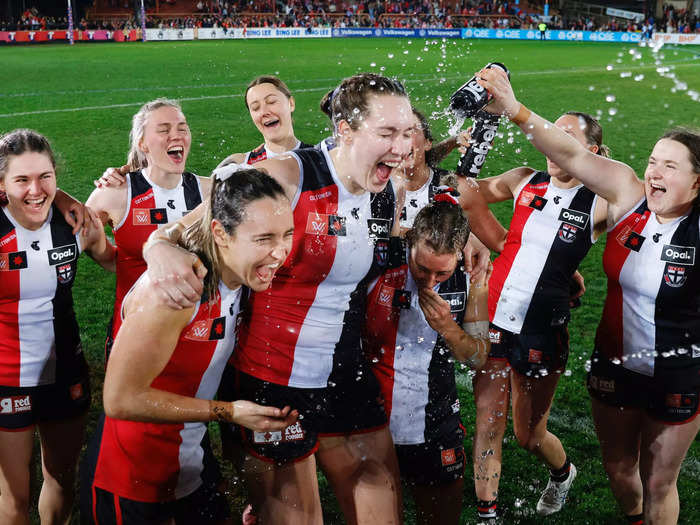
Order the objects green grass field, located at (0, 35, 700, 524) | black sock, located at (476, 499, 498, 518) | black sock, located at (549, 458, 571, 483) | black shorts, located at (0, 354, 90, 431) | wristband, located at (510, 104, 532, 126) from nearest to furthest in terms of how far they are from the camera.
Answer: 1. wristband, located at (510, 104, 532, 126)
2. black shorts, located at (0, 354, 90, 431)
3. black sock, located at (476, 499, 498, 518)
4. black sock, located at (549, 458, 571, 483)
5. green grass field, located at (0, 35, 700, 524)

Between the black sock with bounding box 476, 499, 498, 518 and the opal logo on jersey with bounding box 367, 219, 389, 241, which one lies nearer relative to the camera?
the opal logo on jersey with bounding box 367, 219, 389, 241

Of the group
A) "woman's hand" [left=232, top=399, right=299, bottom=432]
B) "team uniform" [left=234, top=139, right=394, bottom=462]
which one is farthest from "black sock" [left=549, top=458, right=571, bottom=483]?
"woman's hand" [left=232, top=399, right=299, bottom=432]

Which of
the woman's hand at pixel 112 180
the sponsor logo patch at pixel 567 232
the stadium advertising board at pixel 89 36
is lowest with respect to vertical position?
the sponsor logo patch at pixel 567 232

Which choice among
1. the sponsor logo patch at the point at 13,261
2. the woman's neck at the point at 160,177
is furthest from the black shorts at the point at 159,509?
the woman's neck at the point at 160,177

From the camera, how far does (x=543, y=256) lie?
4.18 metres

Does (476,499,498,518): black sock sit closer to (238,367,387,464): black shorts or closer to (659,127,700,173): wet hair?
(238,367,387,464): black shorts

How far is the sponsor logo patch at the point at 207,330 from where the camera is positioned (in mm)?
2613

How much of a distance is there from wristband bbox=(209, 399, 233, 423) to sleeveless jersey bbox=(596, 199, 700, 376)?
2.11m

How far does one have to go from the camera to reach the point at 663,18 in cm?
4900

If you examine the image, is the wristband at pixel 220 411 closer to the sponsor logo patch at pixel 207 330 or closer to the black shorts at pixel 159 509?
the sponsor logo patch at pixel 207 330

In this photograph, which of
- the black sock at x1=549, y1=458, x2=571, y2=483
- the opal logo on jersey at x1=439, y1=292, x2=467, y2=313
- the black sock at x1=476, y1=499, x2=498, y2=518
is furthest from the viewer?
the black sock at x1=549, y1=458, x2=571, y2=483

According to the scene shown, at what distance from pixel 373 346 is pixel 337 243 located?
66 centimetres

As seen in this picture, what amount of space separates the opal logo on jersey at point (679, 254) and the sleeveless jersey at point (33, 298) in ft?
9.70

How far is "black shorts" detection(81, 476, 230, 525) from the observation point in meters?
2.66
